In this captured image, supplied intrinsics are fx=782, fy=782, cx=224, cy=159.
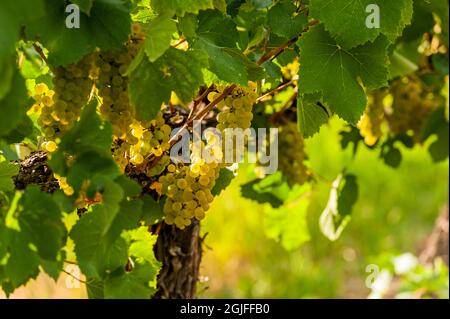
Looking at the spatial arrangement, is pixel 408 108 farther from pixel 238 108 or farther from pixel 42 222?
pixel 42 222

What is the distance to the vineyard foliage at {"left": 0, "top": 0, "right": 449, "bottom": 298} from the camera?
0.94 metres

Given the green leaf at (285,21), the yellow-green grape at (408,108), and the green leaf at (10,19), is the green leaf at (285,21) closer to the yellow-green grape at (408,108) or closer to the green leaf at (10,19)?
the green leaf at (10,19)

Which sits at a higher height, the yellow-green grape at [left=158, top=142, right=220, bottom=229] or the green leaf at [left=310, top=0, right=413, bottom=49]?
the green leaf at [left=310, top=0, right=413, bottom=49]

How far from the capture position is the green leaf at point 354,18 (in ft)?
3.75

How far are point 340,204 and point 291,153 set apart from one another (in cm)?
30

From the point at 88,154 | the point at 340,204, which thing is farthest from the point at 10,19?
the point at 340,204

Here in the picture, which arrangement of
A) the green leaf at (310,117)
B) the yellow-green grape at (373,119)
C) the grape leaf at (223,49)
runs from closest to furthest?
1. the grape leaf at (223,49)
2. the green leaf at (310,117)
3. the yellow-green grape at (373,119)

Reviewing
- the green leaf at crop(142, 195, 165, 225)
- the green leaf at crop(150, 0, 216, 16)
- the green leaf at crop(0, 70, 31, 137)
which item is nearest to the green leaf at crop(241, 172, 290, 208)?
the green leaf at crop(142, 195, 165, 225)

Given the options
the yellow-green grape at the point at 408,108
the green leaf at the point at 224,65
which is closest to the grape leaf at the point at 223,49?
the green leaf at the point at 224,65

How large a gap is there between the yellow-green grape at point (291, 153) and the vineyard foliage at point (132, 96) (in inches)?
17.3

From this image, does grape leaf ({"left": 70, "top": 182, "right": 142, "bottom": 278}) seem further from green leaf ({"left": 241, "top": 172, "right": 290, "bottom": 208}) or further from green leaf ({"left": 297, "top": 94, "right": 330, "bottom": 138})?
green leaf ({"left": 241, "top": 172, "right": 290, "bottom": 208})

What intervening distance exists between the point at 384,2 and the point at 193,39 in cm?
28
